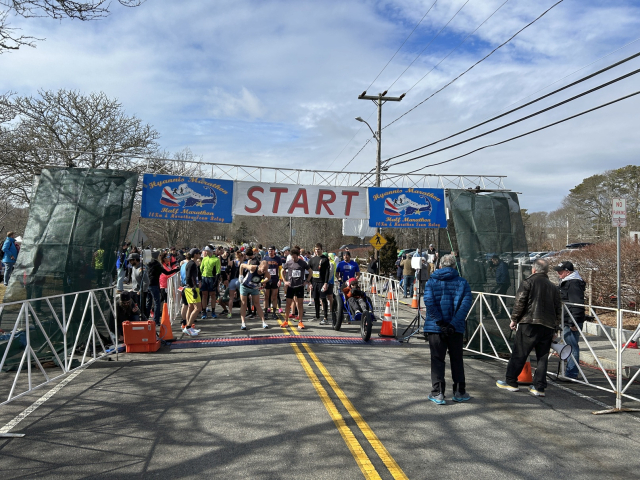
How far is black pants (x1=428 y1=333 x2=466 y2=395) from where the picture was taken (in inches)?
235

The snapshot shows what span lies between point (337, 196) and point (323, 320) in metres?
3.85

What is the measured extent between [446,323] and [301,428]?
2.25 meters

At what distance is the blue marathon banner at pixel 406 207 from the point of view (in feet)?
48.9

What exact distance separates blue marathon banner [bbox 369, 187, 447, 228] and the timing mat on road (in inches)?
209

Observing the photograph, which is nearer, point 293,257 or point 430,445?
point 430,445

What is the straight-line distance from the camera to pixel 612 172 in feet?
168

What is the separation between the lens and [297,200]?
1434cm

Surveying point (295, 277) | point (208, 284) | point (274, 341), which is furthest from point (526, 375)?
point (208, 284)

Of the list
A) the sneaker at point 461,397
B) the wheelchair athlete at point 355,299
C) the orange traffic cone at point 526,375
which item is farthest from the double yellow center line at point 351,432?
the wheelchair athlete at point 355,299

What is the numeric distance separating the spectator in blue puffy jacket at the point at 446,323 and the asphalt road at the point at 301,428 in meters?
0.30

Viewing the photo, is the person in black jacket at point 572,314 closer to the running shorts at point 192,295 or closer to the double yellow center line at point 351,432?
the double yellow center line at point 351,432

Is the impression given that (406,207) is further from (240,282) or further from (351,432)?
(351,432)

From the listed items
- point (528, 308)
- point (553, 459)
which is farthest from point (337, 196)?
point (553, 459)

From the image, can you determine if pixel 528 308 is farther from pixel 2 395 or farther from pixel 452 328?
pixel 2 395
